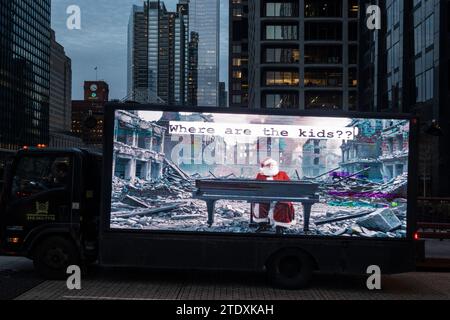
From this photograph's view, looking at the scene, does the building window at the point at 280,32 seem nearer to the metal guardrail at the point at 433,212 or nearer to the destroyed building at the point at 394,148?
the metal guardrail at the point at 433,212

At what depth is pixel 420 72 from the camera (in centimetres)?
4859

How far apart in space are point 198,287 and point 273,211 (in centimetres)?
216

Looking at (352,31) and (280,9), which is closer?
(352,31)

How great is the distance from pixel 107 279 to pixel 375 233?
5585 mm

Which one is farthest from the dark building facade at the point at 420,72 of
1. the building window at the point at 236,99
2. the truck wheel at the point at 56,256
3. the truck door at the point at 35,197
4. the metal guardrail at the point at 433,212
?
the building window at the point at 236,99

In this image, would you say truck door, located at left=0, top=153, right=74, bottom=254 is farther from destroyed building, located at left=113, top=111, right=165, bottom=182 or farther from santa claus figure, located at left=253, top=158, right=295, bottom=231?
santa claus figure, located at left=253, top=158, right=295, bottom=231

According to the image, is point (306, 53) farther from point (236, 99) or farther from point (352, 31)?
point (236, 99)

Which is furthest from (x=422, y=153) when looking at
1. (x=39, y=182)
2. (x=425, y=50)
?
(x=39, y=182)

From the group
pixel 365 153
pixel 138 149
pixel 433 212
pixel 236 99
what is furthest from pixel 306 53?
pixel 138 149

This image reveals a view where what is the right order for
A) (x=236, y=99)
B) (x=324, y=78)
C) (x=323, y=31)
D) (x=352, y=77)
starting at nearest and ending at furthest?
(x=352, y=77) → (x=324, y=78) → (x=323, y=31) → (x=236, y=99)

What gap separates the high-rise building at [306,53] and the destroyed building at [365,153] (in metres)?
69.8

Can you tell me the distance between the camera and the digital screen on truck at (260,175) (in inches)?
404

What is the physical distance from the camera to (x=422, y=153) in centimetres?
4247
